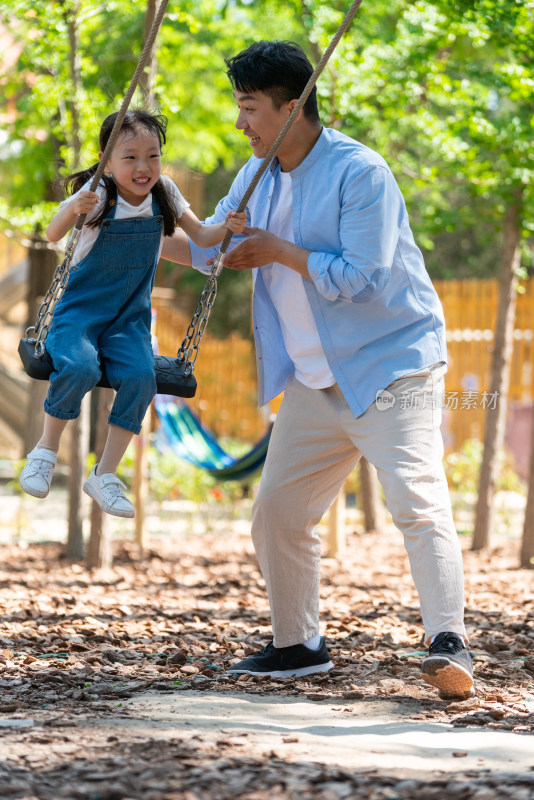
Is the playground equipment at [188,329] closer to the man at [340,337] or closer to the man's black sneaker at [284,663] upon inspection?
the man at [340,337]

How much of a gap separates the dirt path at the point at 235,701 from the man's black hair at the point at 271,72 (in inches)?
77.7

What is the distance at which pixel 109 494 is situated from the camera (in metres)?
3.47

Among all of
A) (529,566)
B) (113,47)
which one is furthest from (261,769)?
(113,47)

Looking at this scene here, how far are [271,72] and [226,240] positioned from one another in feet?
1.83

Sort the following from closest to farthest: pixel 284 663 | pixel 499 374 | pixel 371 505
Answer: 1. pixel 284 663
2. pixel 499 374
3. pixel 371 505

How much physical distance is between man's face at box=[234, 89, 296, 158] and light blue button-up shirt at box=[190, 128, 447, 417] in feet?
0.49

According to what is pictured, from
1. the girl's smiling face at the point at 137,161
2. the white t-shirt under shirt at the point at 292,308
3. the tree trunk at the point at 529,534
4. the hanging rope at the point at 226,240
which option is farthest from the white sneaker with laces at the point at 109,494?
the tree trunk at the point at 529,534

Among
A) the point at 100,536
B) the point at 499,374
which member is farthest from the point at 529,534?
the point at 100,536

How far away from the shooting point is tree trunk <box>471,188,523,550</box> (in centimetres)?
750

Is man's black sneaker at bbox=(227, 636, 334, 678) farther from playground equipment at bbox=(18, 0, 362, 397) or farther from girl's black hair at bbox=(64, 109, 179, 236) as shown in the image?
girl's black hair at bbox=(64, 109, 179, 236)

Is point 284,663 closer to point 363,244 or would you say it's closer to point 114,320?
point 114,320

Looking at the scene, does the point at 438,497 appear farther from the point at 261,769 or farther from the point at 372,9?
the point at 372,9

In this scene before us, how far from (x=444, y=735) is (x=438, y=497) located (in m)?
0.74

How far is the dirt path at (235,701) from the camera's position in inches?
97.9
